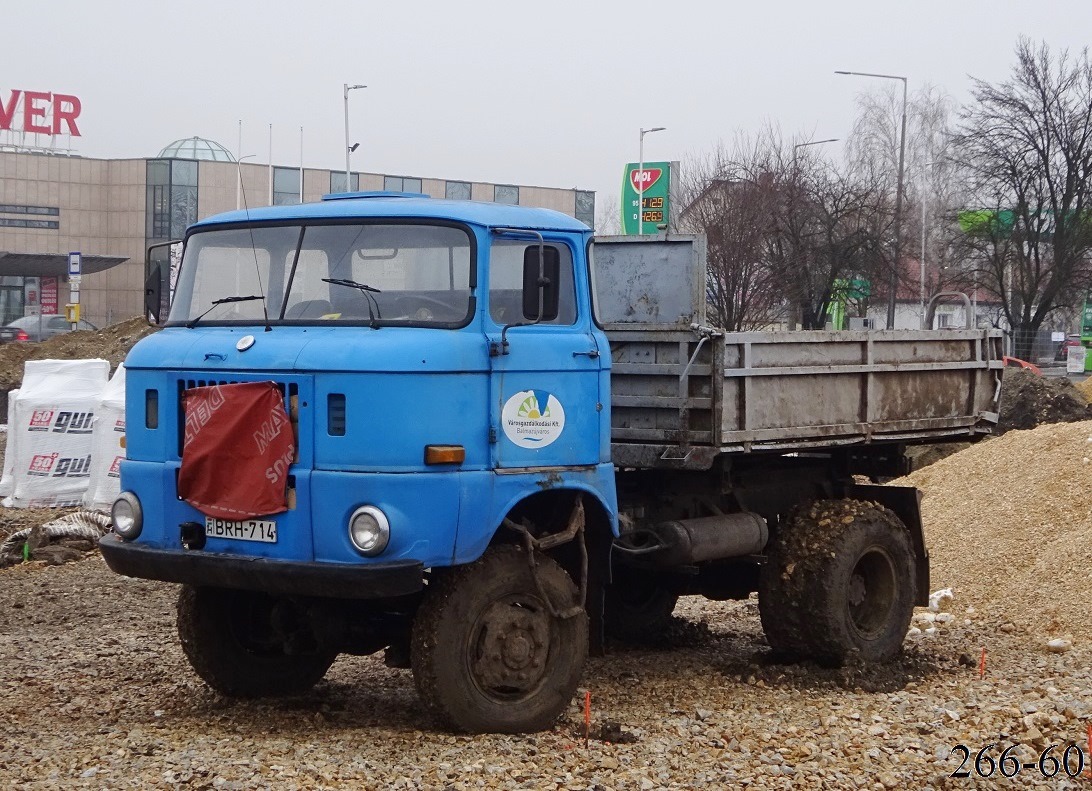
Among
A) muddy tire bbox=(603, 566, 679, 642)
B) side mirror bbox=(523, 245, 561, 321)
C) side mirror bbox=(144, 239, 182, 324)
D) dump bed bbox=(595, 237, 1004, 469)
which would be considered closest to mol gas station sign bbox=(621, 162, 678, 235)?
muddy tire bbox=(603, 566, 679, 642)

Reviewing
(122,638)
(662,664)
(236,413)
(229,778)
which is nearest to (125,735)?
(229,778)

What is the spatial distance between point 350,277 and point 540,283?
3.09 ft

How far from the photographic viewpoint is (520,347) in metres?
7.09

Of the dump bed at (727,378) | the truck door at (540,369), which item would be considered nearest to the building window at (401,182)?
the dump bed at (727,378)

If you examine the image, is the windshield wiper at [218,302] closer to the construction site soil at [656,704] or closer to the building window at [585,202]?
the construction site soil at [656,704]

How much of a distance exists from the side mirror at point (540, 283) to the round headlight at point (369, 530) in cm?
128

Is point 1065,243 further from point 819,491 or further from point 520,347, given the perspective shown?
point 520,347

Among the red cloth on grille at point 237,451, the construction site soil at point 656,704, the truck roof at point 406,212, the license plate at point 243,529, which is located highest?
the truck roof at point 406,212

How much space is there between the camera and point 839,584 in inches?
359

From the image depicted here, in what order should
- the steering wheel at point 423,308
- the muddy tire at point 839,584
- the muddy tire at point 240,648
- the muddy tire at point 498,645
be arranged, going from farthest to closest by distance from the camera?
1. the muddy tire at point 839,584
2. the muddy tire at point 240,648
3. the steering wheel at point 423,308
4. the muddy tire at point 498,645

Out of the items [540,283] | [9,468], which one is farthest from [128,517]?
[9,468]

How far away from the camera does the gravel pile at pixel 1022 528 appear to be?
435 inches

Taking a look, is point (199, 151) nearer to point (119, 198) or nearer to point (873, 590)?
point (119, 198)

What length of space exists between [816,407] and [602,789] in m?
3.62
